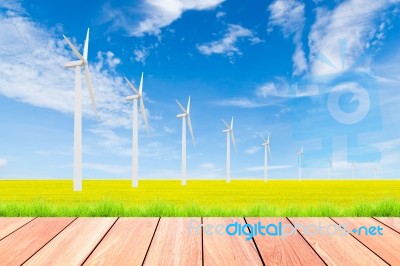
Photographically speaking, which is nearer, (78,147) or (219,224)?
(219,224)

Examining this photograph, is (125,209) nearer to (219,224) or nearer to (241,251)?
(219,224)

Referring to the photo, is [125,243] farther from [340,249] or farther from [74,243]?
[340,249]

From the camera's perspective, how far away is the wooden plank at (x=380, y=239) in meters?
5.43

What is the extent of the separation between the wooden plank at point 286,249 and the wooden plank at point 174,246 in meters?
0.90

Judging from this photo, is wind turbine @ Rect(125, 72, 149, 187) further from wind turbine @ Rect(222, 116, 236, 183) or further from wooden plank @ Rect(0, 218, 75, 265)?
wooden plank @ Rect(0, 218, 75, 265)

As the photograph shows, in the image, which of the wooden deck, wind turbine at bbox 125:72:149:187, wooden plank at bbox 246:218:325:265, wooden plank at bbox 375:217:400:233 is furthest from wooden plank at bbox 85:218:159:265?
wind turbine at bbox 125:72:149:187

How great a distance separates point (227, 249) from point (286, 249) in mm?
811

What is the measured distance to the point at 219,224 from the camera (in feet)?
22.9

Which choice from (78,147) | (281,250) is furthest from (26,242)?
(78,147)

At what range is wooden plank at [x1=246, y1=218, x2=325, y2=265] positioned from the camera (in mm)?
5160

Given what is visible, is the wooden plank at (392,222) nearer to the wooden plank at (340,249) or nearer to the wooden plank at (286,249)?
the wooden plank at (340,249)

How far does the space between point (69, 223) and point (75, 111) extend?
27.1 meters

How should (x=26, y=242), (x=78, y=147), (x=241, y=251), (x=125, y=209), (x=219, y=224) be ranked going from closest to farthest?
(x=241, y=251), (x=26, y=242), (x=219, y=224), (x=125, y=209), (x=78, y=147)

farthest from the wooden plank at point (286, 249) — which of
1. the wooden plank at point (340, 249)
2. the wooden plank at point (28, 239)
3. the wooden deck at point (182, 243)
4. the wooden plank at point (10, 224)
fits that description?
the wooden plank at point (10, 224)
